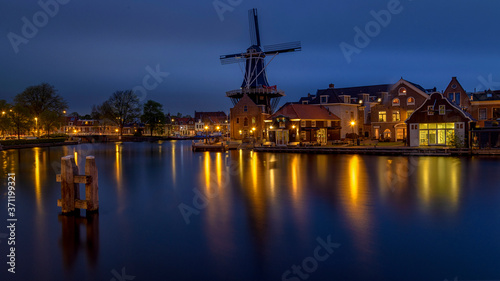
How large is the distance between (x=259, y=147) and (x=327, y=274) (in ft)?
141

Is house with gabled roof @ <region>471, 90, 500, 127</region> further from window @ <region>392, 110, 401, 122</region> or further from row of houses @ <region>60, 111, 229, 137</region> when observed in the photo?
row of houses @ <region>60, 111, 229, 137</region>

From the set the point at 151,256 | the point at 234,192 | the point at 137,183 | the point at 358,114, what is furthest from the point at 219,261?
the point at 358,114

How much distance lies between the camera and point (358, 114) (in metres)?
62.8

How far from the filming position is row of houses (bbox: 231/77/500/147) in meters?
41.9

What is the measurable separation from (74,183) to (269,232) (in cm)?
719

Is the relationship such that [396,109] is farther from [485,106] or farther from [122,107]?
[122,107]

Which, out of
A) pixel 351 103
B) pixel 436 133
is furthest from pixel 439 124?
pixel 351 103

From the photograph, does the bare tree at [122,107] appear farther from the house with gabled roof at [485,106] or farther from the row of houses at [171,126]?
the house with gabled roof at [485,106]

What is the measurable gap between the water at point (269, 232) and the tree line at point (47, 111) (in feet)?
185

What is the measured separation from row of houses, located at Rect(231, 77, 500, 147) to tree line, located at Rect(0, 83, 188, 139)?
40.3m

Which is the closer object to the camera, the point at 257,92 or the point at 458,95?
the point at 458,95

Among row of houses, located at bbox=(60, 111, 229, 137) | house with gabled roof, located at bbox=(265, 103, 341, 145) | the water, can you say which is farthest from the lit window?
row of houses, located at bbox=(60, 111, 229, 137)

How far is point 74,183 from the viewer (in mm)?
13500

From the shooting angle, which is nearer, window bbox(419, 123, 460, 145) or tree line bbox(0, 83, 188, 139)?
window bbox(419, 123, 460, 145)
